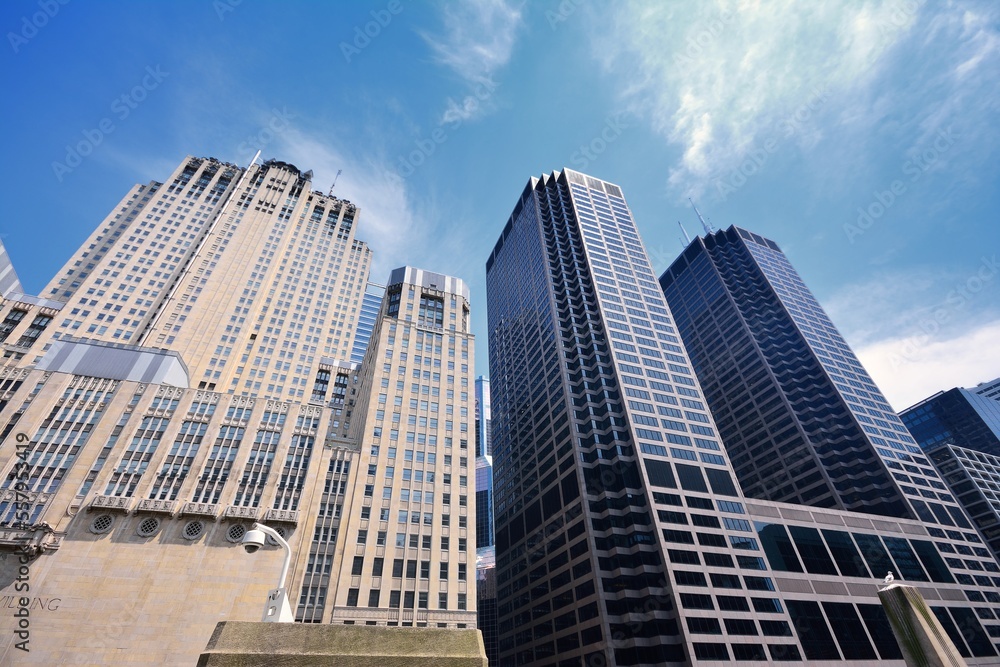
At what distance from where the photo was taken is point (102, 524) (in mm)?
49938

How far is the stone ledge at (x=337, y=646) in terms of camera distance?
27.8ft

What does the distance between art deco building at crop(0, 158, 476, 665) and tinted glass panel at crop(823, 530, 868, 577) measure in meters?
72.6

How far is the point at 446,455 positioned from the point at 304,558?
2240 centimetres

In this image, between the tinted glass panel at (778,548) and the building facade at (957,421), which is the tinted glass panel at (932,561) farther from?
the building facade at (957,421)

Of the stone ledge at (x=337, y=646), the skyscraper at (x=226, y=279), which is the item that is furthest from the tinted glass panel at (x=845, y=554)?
the skyscraper at (x=226, y=279)

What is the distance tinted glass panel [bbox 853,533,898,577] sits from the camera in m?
92.0

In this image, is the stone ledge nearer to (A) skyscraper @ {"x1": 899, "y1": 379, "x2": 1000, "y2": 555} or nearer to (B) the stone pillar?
(B) the stone pillar

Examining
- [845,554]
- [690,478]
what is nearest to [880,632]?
[845,554]

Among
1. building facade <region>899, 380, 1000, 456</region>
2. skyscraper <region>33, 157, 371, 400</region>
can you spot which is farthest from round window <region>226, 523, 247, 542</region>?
building facade <region>899, 380, 1000, 456</region>

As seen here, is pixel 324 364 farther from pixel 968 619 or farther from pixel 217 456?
pixel 968 619

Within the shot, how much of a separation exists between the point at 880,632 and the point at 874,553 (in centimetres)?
1702

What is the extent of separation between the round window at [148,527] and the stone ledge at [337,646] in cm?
5458

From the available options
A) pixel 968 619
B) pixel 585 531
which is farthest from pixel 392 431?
pixel 968 619
